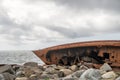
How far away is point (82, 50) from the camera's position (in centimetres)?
1357

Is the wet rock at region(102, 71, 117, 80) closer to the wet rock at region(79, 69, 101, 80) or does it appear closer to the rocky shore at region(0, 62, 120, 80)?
the rocky shore at region(0, 62, 120, 80)

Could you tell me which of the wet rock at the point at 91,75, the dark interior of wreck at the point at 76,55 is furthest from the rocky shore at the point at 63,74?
the dark interior of wreck at the point at 76,55

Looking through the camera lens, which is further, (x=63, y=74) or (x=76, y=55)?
(x=76, y=55)

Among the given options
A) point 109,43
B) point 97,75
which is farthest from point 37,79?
point 109,43

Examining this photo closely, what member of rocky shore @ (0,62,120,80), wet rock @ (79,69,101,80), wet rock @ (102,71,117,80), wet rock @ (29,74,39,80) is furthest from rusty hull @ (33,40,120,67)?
wet rock @ (29,74,39,80)

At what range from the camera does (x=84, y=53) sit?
13.6 meters

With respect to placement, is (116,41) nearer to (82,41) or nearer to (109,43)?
(109,43)

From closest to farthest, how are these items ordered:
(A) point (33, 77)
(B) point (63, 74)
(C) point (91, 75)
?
(C) point (91, 75)
(A) point (33, 77)
(B) point (63, 74)

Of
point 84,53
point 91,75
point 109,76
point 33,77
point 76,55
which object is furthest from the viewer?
point 76,55

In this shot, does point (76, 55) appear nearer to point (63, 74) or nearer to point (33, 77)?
point (63, 74)

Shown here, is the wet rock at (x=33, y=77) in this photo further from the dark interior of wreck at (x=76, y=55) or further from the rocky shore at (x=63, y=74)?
the dark interior of wreck at (x=76, y=55)

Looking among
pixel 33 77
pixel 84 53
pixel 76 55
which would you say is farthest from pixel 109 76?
pixel 76 55

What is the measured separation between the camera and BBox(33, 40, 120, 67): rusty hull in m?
12.6

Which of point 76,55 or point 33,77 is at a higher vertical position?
point 76,55
